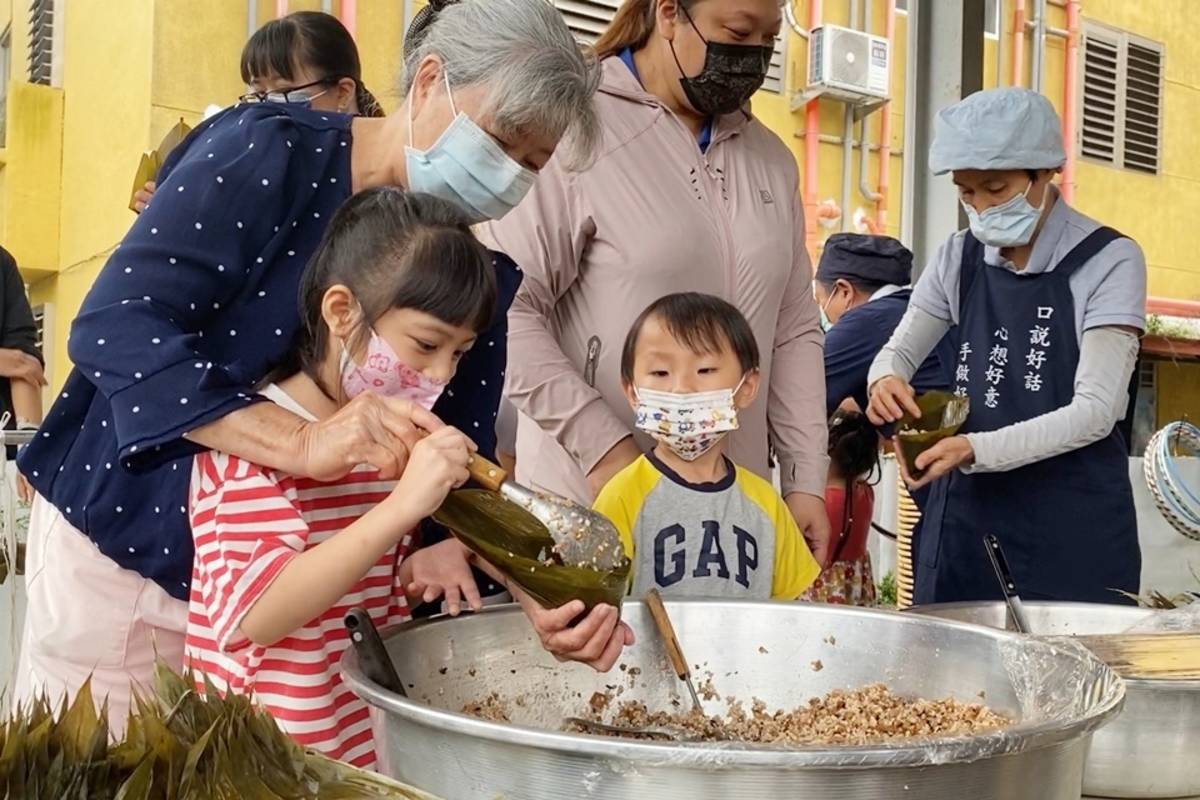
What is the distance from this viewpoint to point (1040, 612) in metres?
1.42

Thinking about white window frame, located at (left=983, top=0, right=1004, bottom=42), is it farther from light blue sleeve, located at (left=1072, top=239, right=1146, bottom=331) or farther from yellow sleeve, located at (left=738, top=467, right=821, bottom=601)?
yellow sleeve, located at (left=738, top=467, right=821, bottom=601)

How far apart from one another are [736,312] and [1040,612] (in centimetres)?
65

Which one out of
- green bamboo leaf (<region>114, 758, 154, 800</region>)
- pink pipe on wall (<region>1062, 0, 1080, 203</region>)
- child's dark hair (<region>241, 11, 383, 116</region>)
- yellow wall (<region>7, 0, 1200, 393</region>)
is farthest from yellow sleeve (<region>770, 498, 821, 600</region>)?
pink pipe on wall (<region>1062, 0, 1080, 203</region>)

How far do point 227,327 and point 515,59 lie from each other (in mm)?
478

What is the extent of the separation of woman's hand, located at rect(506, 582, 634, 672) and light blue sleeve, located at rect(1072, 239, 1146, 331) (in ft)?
4.71

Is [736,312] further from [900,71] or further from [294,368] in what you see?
[900,71]

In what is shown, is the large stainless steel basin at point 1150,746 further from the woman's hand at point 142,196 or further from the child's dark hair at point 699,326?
the woman's hand at point 142,196

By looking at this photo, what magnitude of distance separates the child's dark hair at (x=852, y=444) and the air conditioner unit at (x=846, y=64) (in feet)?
14.1

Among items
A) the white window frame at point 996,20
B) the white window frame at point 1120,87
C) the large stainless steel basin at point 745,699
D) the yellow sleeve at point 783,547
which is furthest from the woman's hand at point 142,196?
the white window frame at point 1120,87

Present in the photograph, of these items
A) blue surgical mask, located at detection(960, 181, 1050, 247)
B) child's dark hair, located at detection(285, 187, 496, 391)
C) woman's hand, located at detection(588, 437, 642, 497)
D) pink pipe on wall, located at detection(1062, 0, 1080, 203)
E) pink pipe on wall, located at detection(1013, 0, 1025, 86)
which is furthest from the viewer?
pink pipe on wall, located at detection(1062, 0, 1080, 203)

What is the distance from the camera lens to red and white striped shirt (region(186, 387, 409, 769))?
3.73ft

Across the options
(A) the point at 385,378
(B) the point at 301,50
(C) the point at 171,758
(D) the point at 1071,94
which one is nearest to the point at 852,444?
(B) the point at 301,50

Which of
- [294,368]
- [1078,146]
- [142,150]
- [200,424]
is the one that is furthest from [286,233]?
[1078,146]

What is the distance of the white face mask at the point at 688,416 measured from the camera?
1718mm
